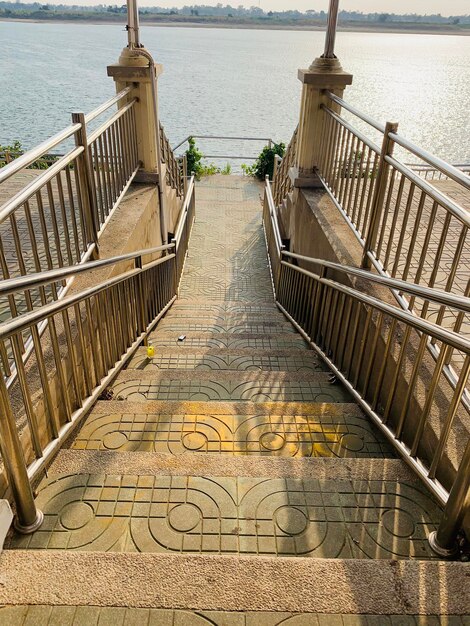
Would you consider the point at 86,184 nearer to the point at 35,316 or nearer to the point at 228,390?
the point at 228,390

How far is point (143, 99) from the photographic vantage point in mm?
5809

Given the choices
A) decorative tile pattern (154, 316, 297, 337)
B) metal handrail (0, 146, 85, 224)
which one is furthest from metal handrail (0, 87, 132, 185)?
decorative tile pattern (154, 316, 297, 337)

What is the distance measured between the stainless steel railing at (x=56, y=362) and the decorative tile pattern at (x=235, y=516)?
183mm

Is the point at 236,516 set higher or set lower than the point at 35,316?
lower

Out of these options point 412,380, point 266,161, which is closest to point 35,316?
point 412,380

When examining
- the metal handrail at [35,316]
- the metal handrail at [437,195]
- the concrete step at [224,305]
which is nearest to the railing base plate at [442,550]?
the metal handrail at [437,195]

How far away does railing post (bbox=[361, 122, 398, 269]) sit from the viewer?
139 inches

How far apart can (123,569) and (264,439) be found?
1.20m

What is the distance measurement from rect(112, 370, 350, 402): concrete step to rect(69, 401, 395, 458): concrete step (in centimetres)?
35

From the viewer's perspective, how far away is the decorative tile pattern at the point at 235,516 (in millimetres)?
2088

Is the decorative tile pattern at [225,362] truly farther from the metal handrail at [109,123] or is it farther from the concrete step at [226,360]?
the metal handrail at [109,123]

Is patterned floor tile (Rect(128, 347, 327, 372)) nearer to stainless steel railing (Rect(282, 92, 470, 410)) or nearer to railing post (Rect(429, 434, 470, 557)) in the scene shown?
stainless steel railing (Rect(282, 92, 470, 410))

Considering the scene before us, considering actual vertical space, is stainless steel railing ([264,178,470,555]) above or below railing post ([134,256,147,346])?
above

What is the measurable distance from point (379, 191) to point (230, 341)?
2.19m
